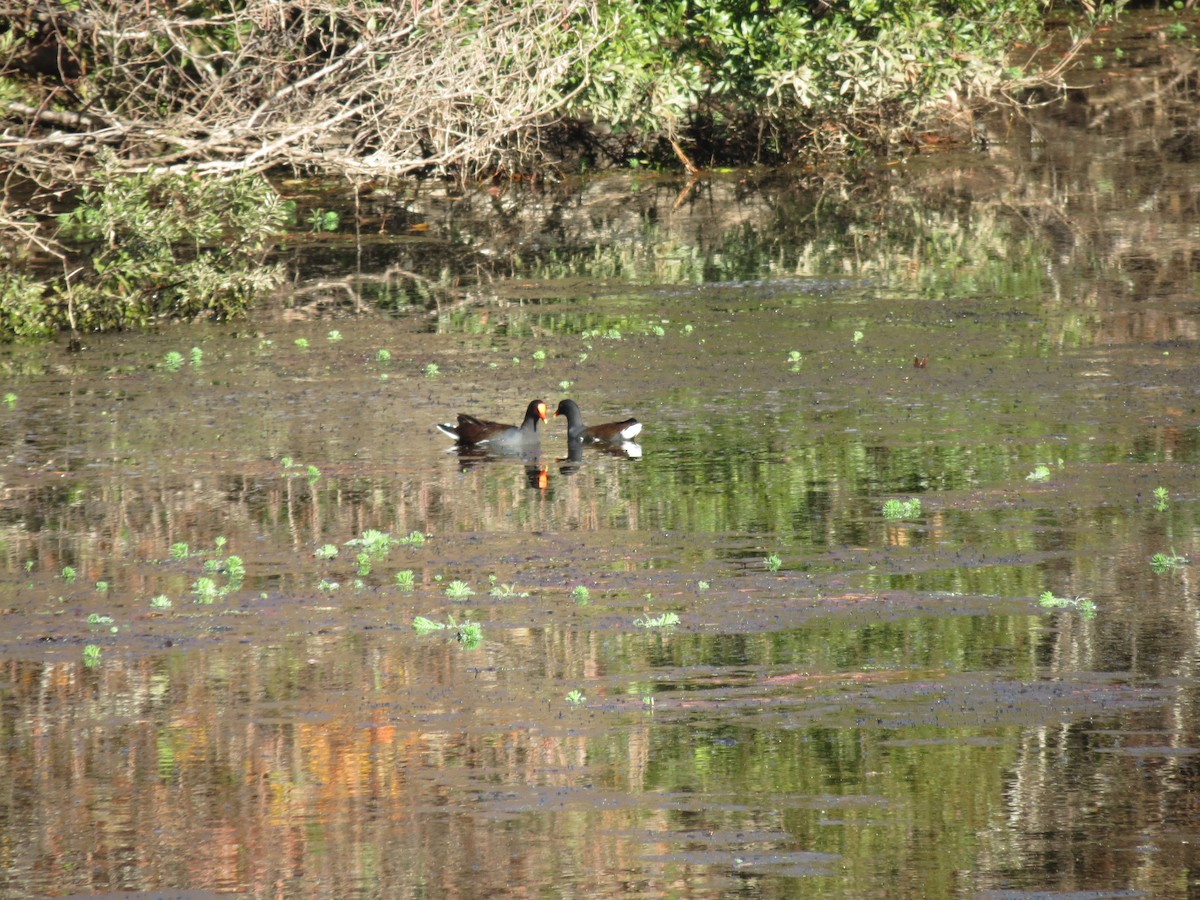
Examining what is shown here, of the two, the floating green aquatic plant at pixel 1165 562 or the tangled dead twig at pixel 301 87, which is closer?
the floating green aquatic plant at pixel 1165 562

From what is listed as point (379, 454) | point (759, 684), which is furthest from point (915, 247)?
point (759, 684)

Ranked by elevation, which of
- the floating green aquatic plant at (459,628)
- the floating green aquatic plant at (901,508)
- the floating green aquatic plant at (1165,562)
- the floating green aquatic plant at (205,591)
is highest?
the floating green aquatic plant at (901,508)

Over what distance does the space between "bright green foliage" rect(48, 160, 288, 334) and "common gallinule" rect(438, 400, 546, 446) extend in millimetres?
6319

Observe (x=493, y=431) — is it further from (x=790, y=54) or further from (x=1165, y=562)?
(x=790, y=54)

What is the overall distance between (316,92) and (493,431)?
8747mm

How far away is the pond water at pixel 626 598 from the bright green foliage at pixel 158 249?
25.0 inches

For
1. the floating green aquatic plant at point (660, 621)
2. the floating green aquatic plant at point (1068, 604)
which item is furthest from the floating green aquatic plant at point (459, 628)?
the floating green aquatic plant at point (1068, 604)

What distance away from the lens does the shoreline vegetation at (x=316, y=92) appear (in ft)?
67.9

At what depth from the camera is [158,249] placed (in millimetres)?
20375

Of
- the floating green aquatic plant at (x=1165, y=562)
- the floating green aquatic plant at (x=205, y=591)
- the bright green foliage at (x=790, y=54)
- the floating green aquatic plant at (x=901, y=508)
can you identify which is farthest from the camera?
the bright green foliage at (x=790, y=54)

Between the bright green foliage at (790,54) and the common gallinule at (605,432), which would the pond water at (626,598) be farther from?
the bright green foliage at (790,54)

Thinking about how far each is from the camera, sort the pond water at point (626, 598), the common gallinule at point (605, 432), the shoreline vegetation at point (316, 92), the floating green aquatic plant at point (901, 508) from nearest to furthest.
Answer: the pond water at point (626, 598)
the floating green aquatic plant at point (901, 508)
the common gallinule at point (605, 432)
the shoreline vegetation at point (316, 92)

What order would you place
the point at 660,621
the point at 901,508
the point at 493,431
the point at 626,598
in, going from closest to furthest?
the point at 660,621 < the point at 626,598 < the point at 901,508 < the point at 493,431

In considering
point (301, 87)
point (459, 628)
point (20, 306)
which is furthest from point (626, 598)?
point (301, 87)
